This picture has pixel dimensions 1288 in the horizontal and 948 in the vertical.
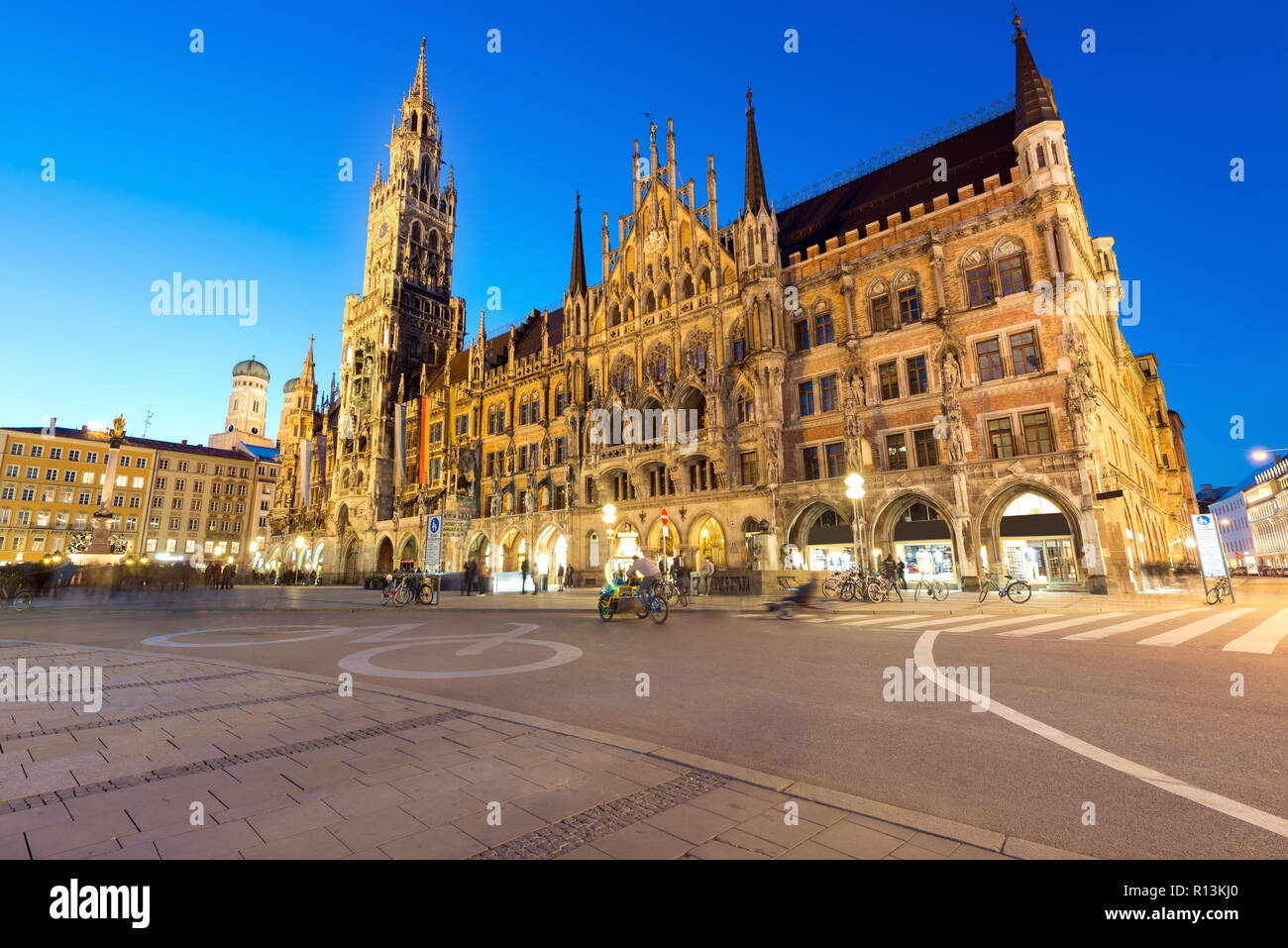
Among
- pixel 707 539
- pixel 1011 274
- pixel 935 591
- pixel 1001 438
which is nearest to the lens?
pixel 935 591

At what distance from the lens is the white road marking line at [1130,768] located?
10.1ft

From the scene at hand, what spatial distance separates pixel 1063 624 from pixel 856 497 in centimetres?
887

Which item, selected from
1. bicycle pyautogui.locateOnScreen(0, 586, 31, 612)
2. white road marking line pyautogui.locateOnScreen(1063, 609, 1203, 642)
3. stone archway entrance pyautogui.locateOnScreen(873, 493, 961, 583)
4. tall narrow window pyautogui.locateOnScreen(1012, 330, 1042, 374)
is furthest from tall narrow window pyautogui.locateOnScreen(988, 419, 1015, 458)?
bicycle pyautogui.locateOnScreen(0, 586, 31, 612)

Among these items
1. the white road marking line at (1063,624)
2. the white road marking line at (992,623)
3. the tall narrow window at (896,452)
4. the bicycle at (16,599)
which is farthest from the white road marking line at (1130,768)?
the bicycle at (16,599)

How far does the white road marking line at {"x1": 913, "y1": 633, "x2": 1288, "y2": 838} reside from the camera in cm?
307

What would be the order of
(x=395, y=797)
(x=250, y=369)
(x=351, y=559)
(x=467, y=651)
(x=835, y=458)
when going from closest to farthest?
1. (x=395, y=797)
2. (x=467, y=651)
3. (x=835, y=458)
4. (x=351, y=559)
5. (x=250, y=369)

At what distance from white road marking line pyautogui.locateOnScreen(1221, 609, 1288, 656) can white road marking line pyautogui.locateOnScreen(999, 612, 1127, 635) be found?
2602 mm

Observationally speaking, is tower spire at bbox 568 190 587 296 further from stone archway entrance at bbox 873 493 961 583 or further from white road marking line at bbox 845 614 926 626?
white road marking line at bbox 845 614 926 626

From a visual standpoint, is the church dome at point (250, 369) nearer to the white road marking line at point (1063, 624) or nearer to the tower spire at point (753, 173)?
the tower spire at point (753, 173)

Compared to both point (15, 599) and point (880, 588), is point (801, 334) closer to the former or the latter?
point (880, 588)

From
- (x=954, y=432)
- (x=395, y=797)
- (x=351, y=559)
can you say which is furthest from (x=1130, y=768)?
(x=351, y=559)

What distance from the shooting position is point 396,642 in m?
10.5
